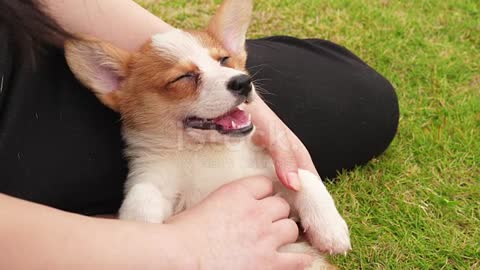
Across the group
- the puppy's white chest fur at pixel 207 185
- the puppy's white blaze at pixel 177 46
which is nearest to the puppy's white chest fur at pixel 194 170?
the puppy's white chest fur at pixel 207 185

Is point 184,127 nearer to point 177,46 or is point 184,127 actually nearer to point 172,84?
point 172,84

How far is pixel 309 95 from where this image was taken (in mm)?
2264

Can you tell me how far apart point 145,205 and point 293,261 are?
0.47 metres

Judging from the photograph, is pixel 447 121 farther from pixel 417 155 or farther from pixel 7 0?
pixel 7 0

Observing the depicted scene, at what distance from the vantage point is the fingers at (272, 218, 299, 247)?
60.9 inches

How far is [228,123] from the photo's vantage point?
1.77 meters

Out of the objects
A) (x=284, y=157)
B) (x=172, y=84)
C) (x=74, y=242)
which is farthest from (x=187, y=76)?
(x=74, y=242)

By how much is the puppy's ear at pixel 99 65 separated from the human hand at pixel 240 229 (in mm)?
596

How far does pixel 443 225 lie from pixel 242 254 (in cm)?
110

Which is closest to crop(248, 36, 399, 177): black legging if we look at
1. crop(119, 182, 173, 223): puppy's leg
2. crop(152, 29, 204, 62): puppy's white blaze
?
crop(152, 29, 204, 62): puppy's white blaze

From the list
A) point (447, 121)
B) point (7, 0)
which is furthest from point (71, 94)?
point (447, 121)

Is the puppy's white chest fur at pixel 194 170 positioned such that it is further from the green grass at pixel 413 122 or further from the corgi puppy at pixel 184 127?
the green grass at pixel 413 122

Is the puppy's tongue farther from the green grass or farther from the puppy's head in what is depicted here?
the green grass

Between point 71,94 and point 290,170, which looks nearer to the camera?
point 290,170
